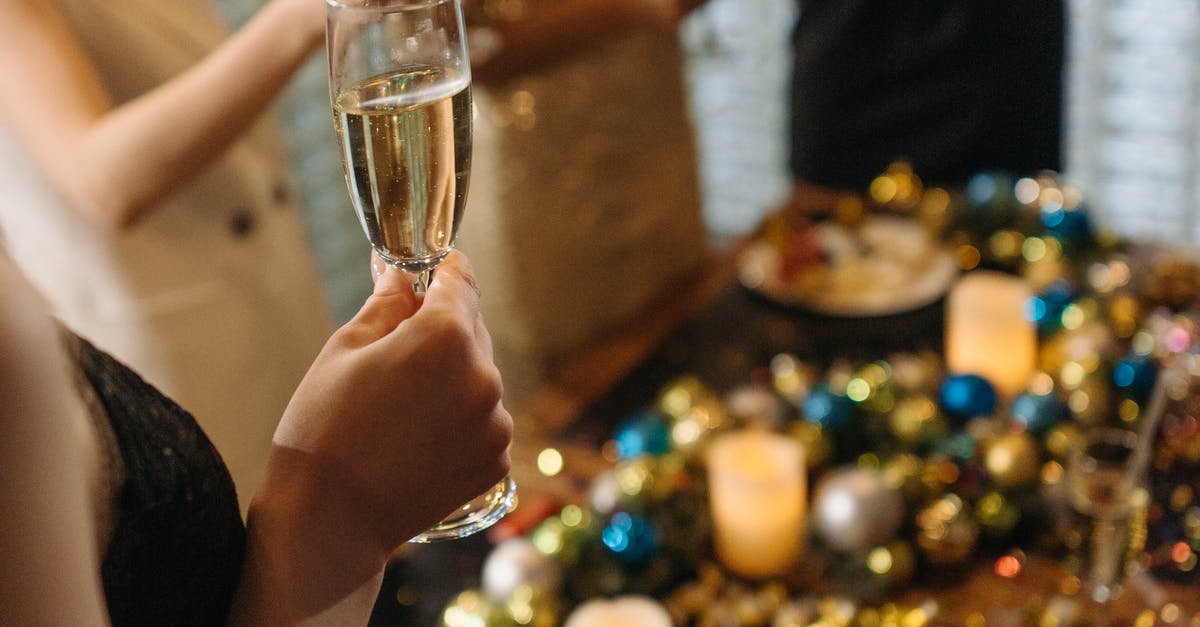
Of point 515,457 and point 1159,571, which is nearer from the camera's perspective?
point 1159,571

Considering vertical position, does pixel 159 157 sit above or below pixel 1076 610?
above

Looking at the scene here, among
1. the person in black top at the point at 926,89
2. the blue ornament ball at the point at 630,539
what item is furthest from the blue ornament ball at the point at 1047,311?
the person in black top at the point at 926,89

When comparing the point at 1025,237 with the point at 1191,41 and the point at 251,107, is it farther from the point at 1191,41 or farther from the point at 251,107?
the point at 1191,41

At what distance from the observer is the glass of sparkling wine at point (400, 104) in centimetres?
41

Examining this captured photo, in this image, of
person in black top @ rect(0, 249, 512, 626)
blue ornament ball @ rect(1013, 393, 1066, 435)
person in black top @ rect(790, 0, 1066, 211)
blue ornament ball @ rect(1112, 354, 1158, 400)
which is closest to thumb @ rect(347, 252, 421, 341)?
person in black top @ rect(0, 249, 512, 626)

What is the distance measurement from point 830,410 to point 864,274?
40cm

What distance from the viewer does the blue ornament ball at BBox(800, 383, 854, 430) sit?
1115 mm

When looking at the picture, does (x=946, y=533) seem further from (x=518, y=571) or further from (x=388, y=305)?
(x=388, y=305)

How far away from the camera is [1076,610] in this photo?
89cm

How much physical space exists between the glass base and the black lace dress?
0.09 metres

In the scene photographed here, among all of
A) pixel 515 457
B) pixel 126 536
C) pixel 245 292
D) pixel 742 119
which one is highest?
pixel 126 536

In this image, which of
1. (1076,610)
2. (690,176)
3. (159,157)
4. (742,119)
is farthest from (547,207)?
(742,119)

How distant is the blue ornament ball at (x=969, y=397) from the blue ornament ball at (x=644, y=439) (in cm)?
31

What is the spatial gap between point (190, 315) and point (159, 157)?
289mm
